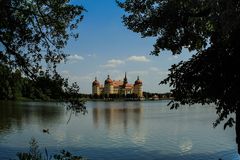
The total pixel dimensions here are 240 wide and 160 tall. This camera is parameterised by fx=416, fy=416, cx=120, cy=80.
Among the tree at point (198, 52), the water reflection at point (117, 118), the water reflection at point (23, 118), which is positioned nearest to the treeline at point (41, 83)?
the tree at point (198, 52)

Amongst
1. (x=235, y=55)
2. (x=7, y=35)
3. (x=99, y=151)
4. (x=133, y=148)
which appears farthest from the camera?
(x=133, y=148)

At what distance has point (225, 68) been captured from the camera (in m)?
11.9

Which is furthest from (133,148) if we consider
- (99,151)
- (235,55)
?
(235,55)

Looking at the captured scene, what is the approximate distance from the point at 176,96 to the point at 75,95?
3.23 meters

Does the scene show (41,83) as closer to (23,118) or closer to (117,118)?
(23,118)

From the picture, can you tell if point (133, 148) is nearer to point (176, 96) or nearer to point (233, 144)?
point (233, 144)

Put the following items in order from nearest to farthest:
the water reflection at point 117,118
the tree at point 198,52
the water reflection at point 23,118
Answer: the tree at point 198,52 < the water reflection at point 23,118 < the water reflection at point 117,118

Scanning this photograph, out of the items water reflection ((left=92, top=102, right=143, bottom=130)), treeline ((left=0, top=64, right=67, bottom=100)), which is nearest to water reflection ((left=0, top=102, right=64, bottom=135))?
water reflection ((left=92, top=102, right=143, bottom=130))

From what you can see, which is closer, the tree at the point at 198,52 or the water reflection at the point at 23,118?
Result: the tree at the point at 198,52

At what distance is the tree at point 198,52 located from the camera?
1184 centimetres

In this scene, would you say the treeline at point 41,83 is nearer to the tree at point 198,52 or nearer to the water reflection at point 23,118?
the tree at point 198,52

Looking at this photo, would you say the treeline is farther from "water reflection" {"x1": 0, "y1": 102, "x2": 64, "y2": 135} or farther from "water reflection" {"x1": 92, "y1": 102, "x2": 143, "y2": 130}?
"water reflection" {"x1": 92, "y1": 102, "x2": 143, "y2": 130}

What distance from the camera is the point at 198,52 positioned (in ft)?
43.9

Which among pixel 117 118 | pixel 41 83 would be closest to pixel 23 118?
pixel 117 118
